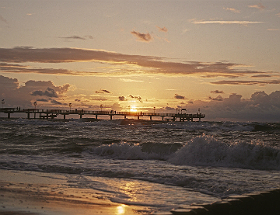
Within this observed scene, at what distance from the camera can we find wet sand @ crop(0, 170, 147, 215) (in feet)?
21.5

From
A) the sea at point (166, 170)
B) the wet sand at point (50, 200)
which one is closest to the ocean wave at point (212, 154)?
the sea at point (166, 170)

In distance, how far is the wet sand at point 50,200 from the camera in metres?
6.55

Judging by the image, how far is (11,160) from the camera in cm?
1427

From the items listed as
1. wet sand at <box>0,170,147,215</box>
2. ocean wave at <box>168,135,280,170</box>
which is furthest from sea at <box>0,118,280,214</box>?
wet sand at <box>0,170,147,215</box>

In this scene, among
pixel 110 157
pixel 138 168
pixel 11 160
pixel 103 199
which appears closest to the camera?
pixel 103 199

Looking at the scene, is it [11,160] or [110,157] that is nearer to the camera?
[11,160]

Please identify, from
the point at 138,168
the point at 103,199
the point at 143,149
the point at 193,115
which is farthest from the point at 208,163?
the point at 193,115

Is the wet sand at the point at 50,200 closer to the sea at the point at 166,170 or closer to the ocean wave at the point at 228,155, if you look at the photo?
the sea at the point at 166,170

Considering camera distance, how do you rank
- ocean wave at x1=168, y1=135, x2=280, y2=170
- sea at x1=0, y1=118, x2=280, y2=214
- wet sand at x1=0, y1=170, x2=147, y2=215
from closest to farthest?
wet sand at x1=0, y1=170, x2=147, y2=215 → sea at x1=0, y1=118, x2=280, y2=214 → ocean wave at x1=168, y1=135, x2=280, y2=170

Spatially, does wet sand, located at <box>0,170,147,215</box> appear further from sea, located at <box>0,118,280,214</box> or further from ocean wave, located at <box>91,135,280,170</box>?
ocean wave, located at <box>91,135,280,170</box>

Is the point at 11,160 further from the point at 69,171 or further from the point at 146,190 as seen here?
the point at 146,190

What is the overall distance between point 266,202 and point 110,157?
1152 cm

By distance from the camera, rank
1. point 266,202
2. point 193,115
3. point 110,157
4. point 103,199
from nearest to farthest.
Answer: point 266,202, point 103,199, point 110,157, point 193,115

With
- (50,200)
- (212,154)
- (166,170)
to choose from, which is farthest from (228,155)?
(50,200)
